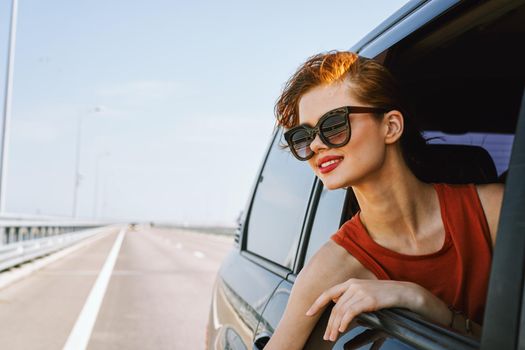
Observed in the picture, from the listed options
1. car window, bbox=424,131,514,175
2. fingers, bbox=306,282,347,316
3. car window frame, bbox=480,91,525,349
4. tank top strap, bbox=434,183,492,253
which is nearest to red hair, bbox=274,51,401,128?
tank top strap, bbox=434,183,492,253

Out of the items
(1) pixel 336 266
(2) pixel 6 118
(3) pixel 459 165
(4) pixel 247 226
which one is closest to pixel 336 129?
(1) pixel 336 266

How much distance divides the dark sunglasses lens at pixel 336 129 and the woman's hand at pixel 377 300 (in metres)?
0.40

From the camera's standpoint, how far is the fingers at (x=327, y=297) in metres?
1.64

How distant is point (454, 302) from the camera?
65.1 inches

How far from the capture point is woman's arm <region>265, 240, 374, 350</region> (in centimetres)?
176

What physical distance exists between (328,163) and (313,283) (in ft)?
1.15

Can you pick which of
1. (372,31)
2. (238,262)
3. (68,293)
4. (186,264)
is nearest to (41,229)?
(186,264)

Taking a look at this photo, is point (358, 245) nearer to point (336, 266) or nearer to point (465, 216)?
point (336, 266)

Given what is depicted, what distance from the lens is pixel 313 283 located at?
178cm

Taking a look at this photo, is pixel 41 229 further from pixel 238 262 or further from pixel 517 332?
pixel 517 332

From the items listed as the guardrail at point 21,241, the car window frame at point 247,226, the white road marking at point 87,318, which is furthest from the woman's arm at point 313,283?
the guardrail at point 21,241

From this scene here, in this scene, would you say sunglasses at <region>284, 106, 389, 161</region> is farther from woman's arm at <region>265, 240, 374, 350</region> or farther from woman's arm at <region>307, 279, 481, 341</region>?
woman's arm at <region>307, 279, 481, 341</region>

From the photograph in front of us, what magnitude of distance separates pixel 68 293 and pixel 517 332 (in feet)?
35.1

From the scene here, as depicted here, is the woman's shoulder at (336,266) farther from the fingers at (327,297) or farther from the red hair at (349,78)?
the red hair at (349,78)
